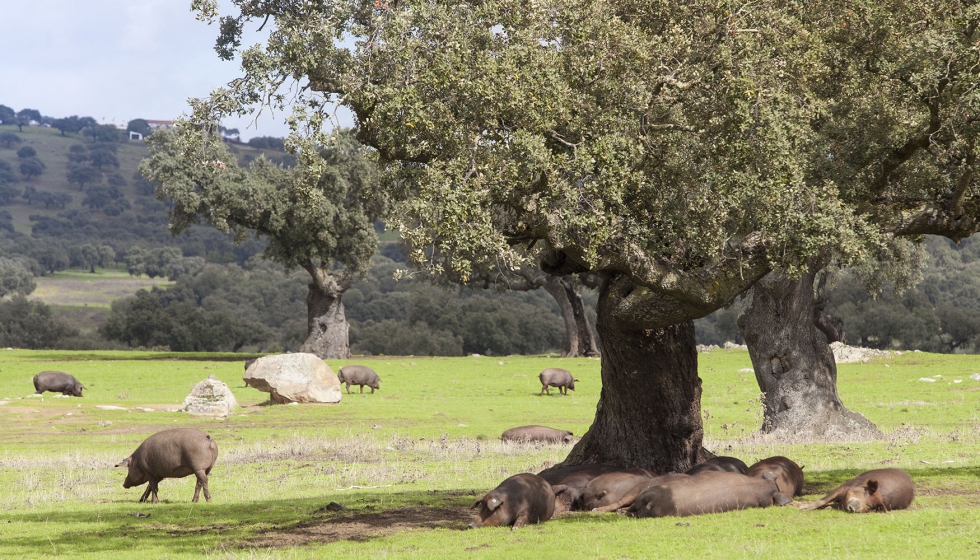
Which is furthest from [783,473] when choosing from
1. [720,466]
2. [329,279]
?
[329,279]

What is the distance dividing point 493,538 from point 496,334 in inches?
3162

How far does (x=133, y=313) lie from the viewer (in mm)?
81500

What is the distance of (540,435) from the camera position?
23828 mm

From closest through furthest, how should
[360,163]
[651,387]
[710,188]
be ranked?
[710,188] → [651,387] → [360,163]

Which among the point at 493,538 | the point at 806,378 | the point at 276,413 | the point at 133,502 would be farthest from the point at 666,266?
the point at 276,413

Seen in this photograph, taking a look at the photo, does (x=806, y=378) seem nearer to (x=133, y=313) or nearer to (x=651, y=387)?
(x=651, y=387)

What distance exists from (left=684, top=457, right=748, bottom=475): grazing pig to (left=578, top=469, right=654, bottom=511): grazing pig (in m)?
0.70

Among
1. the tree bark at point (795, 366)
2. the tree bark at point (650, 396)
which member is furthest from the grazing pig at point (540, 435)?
the tree bark at point (650, 396)

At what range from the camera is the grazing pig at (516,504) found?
40.3 ft

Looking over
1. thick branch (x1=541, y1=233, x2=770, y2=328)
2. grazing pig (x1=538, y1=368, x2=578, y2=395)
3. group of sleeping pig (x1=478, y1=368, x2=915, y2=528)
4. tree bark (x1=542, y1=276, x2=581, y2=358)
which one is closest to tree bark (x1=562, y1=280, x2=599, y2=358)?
tree bark (x1=542, y1=276, x2=581, y2=358)

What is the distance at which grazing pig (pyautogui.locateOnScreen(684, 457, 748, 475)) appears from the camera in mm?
13844

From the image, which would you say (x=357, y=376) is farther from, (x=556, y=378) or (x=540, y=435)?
(x=540, y=435)

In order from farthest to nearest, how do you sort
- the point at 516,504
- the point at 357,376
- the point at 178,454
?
the point at 357,376 → the point at 178,454 → the point at 516,504

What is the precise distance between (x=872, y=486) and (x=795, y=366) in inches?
457
